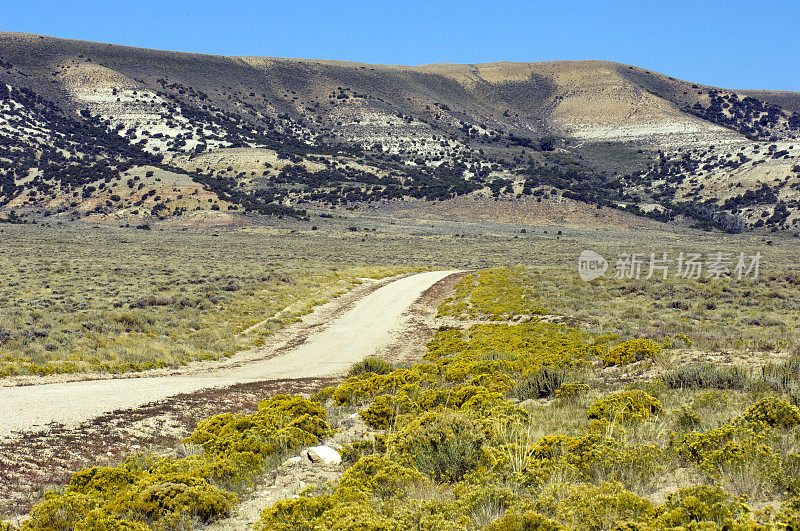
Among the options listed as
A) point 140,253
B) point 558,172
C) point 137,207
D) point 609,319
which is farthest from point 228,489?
point 558,172

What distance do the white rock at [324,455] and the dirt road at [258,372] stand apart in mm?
4579

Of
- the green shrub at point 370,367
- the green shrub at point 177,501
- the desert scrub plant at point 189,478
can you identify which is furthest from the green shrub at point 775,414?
the green shrub at point 370,367

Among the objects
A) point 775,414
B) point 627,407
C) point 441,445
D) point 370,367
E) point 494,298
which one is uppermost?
point 775,414

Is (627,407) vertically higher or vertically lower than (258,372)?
higher

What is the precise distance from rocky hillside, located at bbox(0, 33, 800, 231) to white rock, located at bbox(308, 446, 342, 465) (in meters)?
72.6

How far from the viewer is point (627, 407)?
7176 millimetres

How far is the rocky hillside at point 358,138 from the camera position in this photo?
8475cm

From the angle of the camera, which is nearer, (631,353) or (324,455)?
(324,455)

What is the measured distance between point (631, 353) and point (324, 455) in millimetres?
6805

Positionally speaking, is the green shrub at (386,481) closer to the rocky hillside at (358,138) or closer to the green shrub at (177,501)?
the green shrub at (177,501)

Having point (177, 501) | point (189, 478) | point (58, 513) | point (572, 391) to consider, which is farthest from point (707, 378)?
point (58, 513)

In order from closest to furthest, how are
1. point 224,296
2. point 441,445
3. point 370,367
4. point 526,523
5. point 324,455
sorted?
point 526,523, point 441,445, point 324,455, point 370,367, point 224,296

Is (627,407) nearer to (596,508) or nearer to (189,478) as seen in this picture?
(596,508)

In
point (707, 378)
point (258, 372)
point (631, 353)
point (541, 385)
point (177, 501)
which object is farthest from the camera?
point (258, 372)
